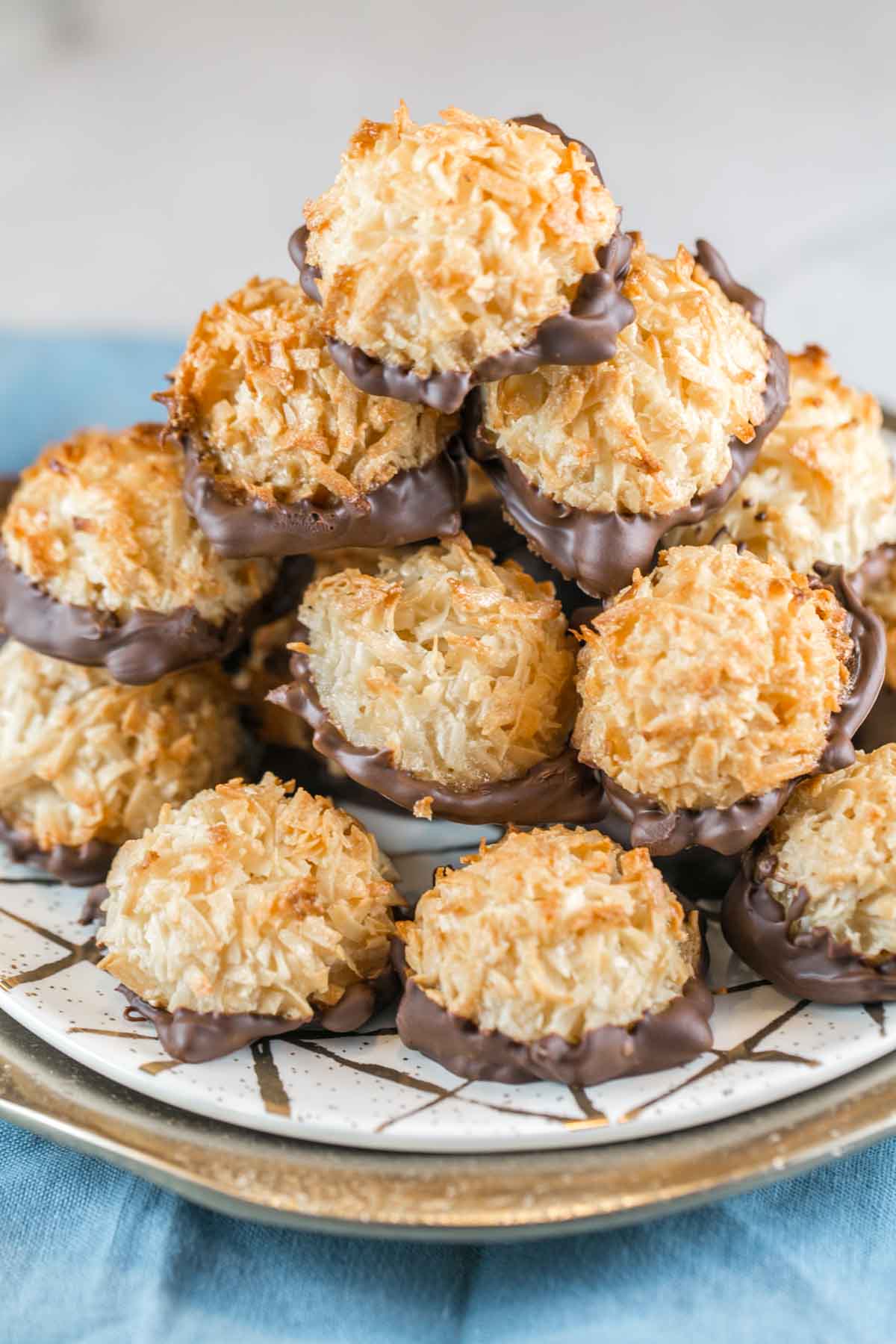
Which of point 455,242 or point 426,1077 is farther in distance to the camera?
point 426,1077

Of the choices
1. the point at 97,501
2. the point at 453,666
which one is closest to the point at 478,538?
the point at 453,666

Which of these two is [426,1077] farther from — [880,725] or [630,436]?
[880,725]

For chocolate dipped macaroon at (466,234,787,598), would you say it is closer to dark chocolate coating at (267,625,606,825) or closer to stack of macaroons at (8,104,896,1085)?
stack of macaroons at (8,104,896,1085)

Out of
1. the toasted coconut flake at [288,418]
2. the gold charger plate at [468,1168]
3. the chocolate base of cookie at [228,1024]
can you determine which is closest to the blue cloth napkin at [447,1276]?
the gold charger plate at [468,1168]

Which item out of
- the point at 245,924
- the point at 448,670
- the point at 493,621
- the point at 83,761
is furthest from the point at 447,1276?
the point at 83,761

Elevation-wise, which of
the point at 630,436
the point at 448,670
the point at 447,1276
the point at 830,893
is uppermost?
the point at 630,436

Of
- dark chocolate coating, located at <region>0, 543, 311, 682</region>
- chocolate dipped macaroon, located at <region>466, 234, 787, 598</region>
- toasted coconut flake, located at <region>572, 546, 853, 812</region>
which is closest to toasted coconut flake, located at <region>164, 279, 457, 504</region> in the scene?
chocolate dipped macaroon, located at <region>466, 234, 787, 598</region>
